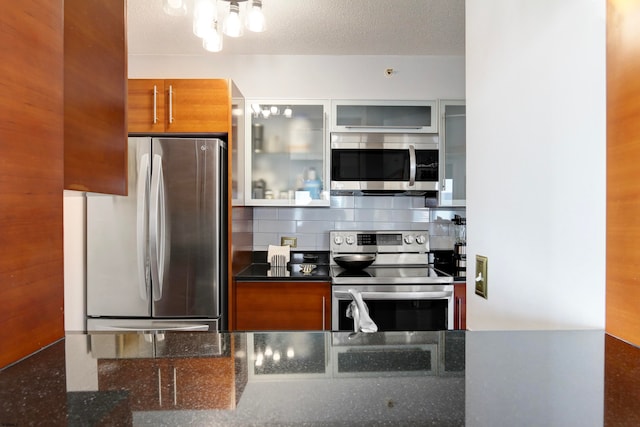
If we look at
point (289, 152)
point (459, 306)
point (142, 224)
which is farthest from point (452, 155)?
point (142, 224)

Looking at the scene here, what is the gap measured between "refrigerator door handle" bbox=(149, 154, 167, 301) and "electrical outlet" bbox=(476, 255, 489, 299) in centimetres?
181

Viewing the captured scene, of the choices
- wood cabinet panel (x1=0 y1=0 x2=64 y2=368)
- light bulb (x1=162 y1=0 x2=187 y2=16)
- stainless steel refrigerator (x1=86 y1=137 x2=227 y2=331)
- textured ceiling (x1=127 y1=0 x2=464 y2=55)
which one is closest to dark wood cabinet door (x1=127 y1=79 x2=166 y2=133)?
stainless steel refrigerator (x1=86 y1=137 x2=227 y2=331)

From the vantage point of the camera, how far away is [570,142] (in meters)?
0.86

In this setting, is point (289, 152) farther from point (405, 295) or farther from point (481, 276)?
point (481, 276)

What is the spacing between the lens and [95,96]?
2.84ft

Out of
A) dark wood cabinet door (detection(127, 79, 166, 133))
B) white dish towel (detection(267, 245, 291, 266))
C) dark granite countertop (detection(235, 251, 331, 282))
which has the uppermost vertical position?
dark wood cabinet door (detection(127, 79, 166, 133))

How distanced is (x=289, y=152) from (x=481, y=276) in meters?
1.96

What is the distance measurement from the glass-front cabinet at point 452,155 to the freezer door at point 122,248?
2.00 metres

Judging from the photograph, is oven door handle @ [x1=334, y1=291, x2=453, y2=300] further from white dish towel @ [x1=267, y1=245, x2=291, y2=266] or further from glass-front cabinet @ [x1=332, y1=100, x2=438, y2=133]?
glass-front cabinet @ [x1=332, y1=100, x2=438, y2=133]

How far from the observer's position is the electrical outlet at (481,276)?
47.6 inches

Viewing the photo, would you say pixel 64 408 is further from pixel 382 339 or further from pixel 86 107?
pixel 86 107

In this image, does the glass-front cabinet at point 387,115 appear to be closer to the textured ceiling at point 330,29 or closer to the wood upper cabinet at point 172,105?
the textured ceiling at point 330,29

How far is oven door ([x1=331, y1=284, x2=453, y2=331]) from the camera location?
8.57ft

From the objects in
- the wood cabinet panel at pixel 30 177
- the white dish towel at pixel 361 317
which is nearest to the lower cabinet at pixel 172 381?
the wood cabinet panel at pixel 30 177
